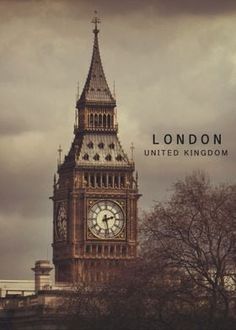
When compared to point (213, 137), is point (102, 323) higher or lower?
lower

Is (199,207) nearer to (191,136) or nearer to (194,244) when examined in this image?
(194,244)

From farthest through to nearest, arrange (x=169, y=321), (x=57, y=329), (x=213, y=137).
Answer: (x=57, y=329) < (x=213, y=137) < (x=169, y=321)

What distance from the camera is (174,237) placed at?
14962 cm

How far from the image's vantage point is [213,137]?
162500 millimetres

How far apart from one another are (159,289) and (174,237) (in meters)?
2.89

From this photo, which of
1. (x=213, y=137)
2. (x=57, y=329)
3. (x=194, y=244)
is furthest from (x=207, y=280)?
(x=57, y=329)

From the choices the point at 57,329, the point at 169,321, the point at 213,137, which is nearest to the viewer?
the point at 169,321

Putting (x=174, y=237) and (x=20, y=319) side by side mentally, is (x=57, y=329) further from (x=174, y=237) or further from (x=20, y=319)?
(x=174, y=237)

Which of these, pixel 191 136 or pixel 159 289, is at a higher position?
pixel 191 136

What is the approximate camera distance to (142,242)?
6014 inches

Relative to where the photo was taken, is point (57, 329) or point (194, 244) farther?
point (57, 329)

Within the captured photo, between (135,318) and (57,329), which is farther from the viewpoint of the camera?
(57,329)

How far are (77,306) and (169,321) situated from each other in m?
18.9

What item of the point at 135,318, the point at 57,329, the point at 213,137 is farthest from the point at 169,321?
the point at 57,329
